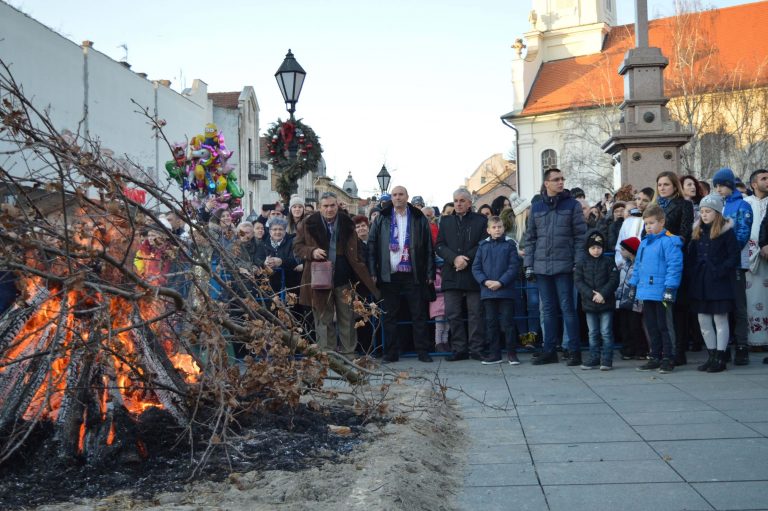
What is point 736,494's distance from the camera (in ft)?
16.4

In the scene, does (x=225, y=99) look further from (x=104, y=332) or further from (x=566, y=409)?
(x=104, y=332)

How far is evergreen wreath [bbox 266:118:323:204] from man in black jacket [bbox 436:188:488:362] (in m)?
4.36

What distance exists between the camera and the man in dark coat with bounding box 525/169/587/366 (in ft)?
36.0

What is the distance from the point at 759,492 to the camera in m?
5.01

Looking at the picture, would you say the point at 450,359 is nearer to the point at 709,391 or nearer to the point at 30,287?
the point at 709,391

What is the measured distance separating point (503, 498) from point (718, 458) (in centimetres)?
165

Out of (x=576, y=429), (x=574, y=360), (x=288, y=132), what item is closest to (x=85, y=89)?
(x=288, y=132)

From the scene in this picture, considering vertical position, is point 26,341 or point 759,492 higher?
point 26,341

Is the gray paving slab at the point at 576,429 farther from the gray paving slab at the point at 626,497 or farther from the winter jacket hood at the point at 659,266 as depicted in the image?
the winter jacket hood at the point at 659,266

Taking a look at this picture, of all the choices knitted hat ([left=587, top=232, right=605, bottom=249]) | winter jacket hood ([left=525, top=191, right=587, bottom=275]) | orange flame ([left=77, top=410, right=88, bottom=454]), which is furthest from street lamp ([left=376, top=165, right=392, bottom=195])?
orange flame ([left=77, top=410, right=88, bottom=454])

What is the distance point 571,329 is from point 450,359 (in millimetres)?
1815

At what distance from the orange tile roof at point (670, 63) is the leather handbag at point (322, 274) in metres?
35.3

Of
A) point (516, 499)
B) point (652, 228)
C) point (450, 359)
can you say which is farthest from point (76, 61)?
point (516, 499)

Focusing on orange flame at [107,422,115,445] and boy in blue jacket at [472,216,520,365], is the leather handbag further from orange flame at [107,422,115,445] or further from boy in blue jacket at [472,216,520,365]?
orange flame at [107,422,115,445]
